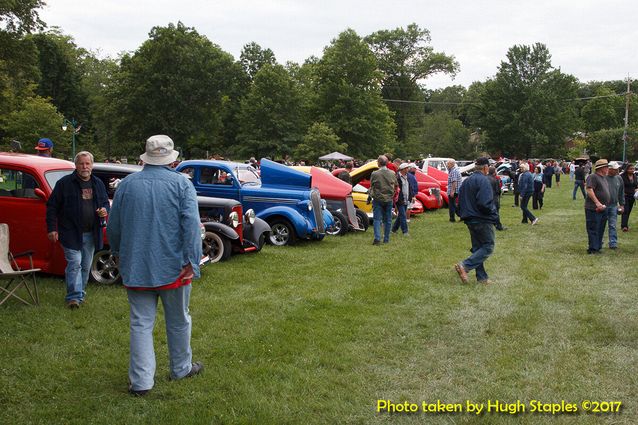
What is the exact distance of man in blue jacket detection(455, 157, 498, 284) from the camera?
8477 mm

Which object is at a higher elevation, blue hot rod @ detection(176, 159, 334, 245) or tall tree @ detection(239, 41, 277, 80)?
tall tree @ detection(239, 41, 277, 80)

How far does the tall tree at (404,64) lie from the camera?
7275 cm

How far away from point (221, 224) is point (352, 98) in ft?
155

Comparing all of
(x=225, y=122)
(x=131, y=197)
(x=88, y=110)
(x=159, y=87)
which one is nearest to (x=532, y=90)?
(x=225, y=122)

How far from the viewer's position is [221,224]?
10.4 metres

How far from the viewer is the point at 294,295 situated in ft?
26.6

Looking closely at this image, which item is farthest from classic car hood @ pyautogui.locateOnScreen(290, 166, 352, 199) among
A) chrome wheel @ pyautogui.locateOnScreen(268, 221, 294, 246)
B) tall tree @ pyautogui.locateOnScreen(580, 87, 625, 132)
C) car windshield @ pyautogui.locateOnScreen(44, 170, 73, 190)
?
tall tree @ pyautogui.locateOnScreen(580, 87, 625, 132)

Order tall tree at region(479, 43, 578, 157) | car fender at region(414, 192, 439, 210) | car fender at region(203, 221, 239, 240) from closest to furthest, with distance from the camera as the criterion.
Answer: car fender at region(203, 221, 239, 240) < car fender at region(414, 192, 439, 210) < tall tree at region(479, 43, 578, 157)

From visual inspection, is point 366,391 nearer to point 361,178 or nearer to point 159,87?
point 361,178

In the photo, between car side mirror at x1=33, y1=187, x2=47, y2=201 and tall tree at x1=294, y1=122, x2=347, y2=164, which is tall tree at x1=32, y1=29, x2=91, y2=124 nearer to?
tall tree at x1=294, y1=122, x2=347, y2=164

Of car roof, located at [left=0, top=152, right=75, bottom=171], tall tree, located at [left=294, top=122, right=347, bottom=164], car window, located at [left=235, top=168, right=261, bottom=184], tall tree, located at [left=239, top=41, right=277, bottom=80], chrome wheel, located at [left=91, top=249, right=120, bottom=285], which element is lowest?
chrome wheel, located at [left=91, top=249, right=120, bottom=285]

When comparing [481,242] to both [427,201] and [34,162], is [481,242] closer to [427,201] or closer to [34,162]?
[34,162]

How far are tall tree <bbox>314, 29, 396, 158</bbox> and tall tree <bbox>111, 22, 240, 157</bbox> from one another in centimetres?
997

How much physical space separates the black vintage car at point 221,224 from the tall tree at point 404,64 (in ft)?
206
